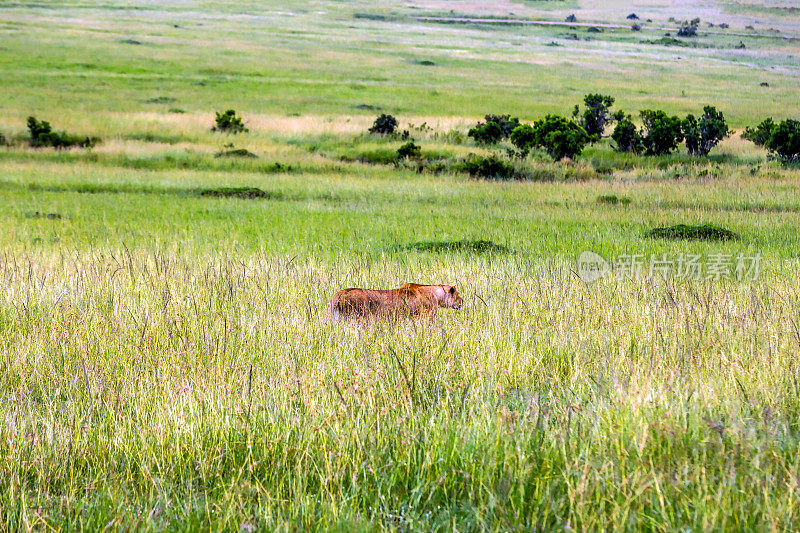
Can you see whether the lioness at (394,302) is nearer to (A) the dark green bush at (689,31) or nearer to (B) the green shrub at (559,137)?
(B) the green shrub at (559,137)

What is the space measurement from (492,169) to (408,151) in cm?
496

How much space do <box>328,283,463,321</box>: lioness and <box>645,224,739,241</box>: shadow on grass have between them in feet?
27.7

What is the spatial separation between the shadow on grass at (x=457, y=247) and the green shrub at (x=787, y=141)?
19.4 m

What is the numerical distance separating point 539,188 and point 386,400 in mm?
18730

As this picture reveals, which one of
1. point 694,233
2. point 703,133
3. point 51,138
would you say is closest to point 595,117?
point 703,133

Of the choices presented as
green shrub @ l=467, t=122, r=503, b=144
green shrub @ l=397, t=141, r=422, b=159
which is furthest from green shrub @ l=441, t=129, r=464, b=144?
green shrub @ l=397, t=141, r=422, b=159

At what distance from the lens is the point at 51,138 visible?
33.2 meters

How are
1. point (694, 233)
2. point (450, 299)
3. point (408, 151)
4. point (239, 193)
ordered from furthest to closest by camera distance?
point (408, 151), point (239, 193), point (694, 233), point (450, 299)

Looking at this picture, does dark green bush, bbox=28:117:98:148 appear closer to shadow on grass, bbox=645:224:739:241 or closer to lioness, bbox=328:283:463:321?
shadow on grass, bbox=645:224:739:241

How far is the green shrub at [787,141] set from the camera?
2772 cm

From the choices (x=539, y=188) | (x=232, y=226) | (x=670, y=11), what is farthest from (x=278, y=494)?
(x=670, y=11)

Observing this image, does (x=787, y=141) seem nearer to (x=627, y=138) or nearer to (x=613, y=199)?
(x=627, y=138)

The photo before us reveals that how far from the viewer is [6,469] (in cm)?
361

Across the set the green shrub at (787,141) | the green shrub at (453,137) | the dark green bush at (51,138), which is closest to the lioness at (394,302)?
the green shrub at (787,141)
